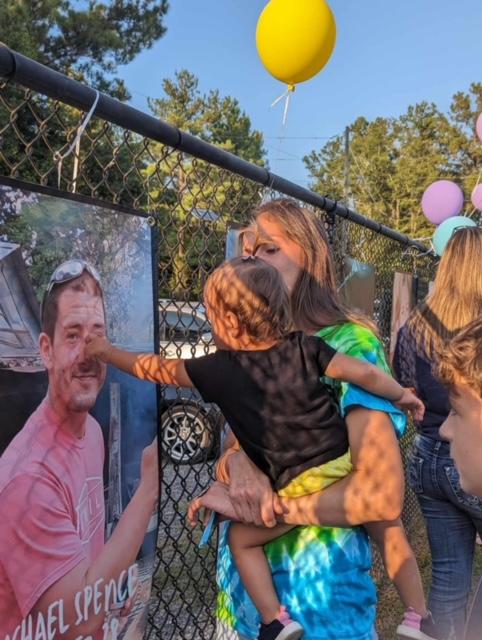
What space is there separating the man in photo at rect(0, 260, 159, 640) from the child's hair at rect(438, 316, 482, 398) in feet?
2.67

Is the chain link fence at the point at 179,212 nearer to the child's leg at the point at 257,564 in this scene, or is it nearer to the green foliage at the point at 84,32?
the child's leg at the point at 257,564

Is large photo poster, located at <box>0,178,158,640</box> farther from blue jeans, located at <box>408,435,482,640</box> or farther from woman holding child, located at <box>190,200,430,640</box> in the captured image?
blue jeans, located at <box>408,435,482,640</box>

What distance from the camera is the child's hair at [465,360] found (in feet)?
4.43

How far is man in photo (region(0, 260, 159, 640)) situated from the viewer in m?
1.28

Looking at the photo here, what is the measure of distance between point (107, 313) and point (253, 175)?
119 cm

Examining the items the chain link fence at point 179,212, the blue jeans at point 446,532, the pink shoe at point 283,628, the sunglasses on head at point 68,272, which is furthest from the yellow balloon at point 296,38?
the pink shoe at point 283,628

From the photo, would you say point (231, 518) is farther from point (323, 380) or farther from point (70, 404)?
point (70, 404)

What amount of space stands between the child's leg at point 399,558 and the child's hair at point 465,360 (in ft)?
1.84

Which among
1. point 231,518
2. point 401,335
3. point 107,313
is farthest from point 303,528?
point 401,335

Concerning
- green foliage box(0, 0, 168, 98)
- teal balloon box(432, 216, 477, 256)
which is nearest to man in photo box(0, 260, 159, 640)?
teal balloon box(432, 216, 477, 256)

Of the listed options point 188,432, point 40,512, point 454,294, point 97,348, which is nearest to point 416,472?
point 454,294

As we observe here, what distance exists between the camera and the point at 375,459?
1.57 metres

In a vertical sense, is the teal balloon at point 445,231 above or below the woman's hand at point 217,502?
above

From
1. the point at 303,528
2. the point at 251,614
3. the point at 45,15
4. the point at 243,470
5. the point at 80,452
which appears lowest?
the point at 251,614
